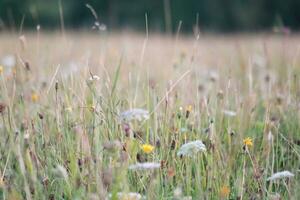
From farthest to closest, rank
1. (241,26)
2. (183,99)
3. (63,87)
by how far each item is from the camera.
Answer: (241,26)
(183,99)
(63,87)


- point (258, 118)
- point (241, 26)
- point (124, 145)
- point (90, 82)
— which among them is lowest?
point (241, 26)

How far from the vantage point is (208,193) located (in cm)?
226

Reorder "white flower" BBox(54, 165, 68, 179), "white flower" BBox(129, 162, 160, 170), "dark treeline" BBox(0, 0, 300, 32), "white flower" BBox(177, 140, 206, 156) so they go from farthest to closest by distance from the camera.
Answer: "dark treeline" BBox(0, 0, 300, 32), "white flower" BBox(177, 140, 206, 156), "white flower" BBox(129, 162, 160, 170), "white flower" BBox(54, 165, 68, 179)

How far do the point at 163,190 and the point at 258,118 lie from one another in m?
1.18

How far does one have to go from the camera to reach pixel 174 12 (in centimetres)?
2227

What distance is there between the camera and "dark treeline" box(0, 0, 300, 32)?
20.0m

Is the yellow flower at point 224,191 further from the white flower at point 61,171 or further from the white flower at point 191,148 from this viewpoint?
the white flower at point 61,171

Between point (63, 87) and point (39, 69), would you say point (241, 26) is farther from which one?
point (63, 87)

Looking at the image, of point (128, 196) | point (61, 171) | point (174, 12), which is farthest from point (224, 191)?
point (174, 12)

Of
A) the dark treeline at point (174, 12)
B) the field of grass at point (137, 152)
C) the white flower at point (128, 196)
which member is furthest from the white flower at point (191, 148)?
the dark treeline at point (174, 12)

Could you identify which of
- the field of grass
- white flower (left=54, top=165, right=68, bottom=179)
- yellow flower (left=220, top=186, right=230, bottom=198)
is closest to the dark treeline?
the field of grass

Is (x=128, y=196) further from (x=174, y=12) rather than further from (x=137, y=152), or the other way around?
(x=174, y=12)

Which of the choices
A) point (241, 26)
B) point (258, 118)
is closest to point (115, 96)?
point (258, 118)

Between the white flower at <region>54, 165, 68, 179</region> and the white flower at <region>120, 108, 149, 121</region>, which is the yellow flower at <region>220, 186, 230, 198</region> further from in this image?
the white flower at <region>54, 165, 68, 179</region>
